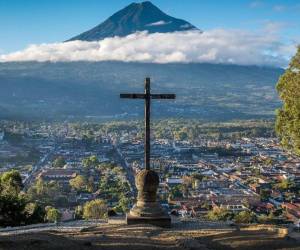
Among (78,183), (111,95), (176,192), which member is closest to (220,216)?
(176,192)

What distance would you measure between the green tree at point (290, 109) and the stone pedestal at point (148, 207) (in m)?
4.03

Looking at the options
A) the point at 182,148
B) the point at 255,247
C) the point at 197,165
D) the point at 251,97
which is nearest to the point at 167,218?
the point at 255,247

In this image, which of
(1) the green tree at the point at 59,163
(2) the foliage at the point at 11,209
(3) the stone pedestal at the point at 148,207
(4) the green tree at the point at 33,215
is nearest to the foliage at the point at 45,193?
(4) the green tree at the point at 33,215

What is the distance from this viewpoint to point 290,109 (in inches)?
576

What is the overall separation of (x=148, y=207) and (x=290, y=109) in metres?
4.54

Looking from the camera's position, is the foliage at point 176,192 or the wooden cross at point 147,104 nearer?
the wooden cross at point 147,104

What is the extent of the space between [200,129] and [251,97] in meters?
75.8

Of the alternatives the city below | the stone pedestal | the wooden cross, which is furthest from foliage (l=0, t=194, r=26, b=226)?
the wooden cross

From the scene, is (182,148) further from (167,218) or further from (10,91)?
(10,91)

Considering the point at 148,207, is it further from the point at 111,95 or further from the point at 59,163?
the point at 111,95

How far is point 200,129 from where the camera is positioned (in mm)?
101000

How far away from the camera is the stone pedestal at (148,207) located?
12.6 metres

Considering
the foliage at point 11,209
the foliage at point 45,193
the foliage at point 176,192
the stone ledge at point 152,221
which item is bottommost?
the foliage at point 176,192

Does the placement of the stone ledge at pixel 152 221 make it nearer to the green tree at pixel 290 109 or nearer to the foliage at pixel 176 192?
the green tree at pixel 290 109
